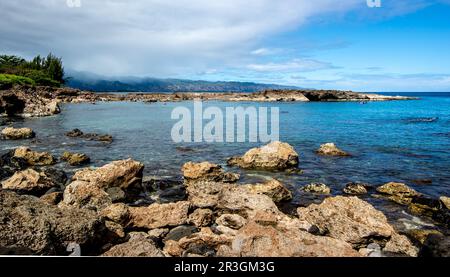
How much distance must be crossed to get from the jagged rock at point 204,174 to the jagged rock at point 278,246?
1072cm

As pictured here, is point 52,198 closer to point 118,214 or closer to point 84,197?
point 84,197

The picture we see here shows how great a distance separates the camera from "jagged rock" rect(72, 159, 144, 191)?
1562 cm

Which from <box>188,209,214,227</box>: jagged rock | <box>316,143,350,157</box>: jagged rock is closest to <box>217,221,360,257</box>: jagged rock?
<box>188,209,214,227</box>: jagged rock

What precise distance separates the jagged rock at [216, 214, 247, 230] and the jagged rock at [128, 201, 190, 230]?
1.21 metres

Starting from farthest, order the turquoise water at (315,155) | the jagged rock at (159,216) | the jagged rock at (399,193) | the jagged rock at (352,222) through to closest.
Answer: the turquoise water at (315,155) → the jagged rock at (399,193) → the jagged rock at (159,216) → the jagged rock at (352,222)

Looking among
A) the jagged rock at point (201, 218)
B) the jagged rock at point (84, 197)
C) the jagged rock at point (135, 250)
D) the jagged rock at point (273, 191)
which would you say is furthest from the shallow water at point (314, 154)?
the jagged rock at point (135, 250)

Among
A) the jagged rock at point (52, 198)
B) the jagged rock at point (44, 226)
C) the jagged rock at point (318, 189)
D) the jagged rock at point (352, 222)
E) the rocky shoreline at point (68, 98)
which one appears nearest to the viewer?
the jagged rock at point (44, 226)

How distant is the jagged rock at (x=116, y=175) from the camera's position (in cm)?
1562

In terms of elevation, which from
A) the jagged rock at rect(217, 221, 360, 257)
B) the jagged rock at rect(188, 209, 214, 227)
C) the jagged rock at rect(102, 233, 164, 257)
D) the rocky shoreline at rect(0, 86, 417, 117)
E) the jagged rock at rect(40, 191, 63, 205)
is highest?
the rocky shoreline at rect(0, 86, 417, 117)

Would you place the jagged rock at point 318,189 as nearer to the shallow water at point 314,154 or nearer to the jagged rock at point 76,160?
the shallow water at point 314,154

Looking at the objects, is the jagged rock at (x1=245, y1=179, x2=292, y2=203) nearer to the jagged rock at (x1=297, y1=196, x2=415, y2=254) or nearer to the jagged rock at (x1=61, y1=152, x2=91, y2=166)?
the jagged rock at (x1=297, y1=196, x2=415, y2=254)

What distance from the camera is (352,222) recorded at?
10.8 meters

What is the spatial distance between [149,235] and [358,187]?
1139cm

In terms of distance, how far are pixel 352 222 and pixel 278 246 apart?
5.02 m
